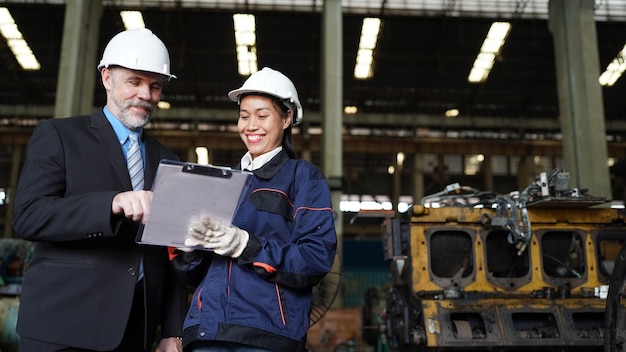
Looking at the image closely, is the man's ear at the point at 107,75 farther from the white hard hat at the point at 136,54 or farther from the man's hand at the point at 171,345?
the man's hand at the point at 171,345

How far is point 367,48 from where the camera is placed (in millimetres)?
15664

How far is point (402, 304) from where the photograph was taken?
4855 mm

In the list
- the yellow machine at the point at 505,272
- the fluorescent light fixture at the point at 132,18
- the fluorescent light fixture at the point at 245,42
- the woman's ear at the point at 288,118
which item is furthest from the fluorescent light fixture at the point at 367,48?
the woman's ear at the point at 288,118

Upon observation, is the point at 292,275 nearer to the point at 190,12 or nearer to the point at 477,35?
the point at 190,12

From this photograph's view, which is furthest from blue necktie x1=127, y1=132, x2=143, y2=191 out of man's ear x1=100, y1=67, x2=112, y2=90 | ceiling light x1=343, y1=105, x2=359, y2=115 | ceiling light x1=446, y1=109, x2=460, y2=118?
ceiling light x1=446, y1=109, x2=460, y2=118

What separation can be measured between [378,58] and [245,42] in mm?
3964

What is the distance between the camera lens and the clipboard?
167 centimetres

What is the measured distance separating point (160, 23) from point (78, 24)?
4.26 m

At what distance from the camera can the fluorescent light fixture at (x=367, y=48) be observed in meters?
14.5

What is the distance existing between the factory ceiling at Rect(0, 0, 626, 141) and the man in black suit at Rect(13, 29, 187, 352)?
34.9ft

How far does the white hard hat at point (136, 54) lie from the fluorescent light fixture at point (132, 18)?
1240cm

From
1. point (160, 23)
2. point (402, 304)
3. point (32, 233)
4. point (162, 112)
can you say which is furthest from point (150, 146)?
point (162, 112)

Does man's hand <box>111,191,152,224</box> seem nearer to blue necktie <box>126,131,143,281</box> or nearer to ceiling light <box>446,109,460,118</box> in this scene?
blue necktie <box>126,131,143,281</box>

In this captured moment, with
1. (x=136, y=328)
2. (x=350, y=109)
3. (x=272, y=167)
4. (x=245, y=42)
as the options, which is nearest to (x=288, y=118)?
(x=272, y=167)
